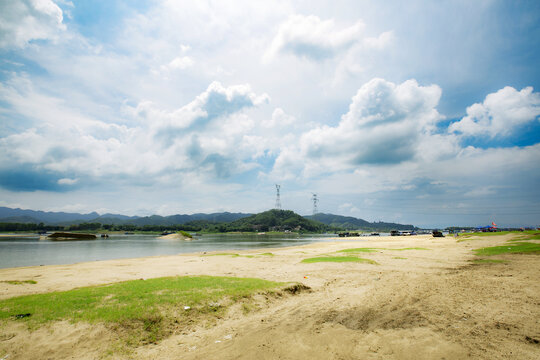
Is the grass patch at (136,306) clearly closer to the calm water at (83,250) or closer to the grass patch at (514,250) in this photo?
the grass patch at (514,250)

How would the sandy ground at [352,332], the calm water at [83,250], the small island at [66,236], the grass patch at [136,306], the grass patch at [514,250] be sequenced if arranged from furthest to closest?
the small island at [66,236] < the calm water at [83,250] < the grass patch at [514,250] < the grass patch at [136,306] < the sandy ground at [352,332]

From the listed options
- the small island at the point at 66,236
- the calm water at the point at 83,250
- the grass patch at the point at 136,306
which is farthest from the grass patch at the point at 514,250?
the small island at the point at 66,236

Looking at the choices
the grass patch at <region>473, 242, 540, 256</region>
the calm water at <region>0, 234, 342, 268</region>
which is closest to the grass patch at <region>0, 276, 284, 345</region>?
the grass patch at <region>473, 242, 540, 256</region>

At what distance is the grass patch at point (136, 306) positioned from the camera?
8.34 metres

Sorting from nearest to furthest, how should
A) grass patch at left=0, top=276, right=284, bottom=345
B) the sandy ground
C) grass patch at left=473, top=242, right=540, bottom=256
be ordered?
1. the sandy ground
2. grass patch at left=0, top=276, right=284, bottom=345
3. grass patch at left=473, top=242, right=540, bottom=256

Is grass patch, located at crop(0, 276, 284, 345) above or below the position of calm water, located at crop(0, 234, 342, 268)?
above

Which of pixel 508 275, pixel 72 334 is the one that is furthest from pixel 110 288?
pixel 508 275

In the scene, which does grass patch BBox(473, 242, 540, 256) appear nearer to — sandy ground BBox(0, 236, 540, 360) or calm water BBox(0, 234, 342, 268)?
sandy ground BBox(0, 236, 540, 360)

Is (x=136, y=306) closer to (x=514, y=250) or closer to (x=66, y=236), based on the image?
(x=514, y=250)

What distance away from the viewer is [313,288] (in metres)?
14.1

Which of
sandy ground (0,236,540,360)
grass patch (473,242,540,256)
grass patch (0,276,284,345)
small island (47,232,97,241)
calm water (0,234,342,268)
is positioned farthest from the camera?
small island (47,232,97,241)

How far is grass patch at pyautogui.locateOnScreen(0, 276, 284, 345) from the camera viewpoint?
8.34 m

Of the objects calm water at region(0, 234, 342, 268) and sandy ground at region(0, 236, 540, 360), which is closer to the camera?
sandy ground at region(0, 236, 540, 360)

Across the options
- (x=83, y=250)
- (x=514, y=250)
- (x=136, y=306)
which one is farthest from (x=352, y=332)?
(x=83, y=250)
